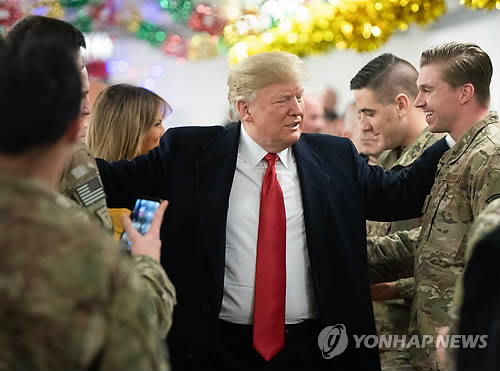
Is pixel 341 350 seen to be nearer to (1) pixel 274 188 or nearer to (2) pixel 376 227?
(1) pixel 274 188

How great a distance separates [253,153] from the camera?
2.83 metres

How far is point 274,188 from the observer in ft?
8.95

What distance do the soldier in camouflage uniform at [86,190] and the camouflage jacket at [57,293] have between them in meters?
0.37

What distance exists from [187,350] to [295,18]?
226 centimetres

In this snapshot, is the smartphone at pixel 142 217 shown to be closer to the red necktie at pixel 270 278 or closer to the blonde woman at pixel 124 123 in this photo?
Answer: the red necktie at pixel 270 278

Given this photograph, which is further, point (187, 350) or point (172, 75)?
point (172, 75)

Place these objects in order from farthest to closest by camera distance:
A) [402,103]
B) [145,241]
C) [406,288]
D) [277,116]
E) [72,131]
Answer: [402,103]
[406,288]
[277,116]
[145,241]
[72,131]

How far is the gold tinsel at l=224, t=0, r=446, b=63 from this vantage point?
360 cm

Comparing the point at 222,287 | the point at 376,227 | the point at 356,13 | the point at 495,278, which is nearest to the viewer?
the point at 495,278

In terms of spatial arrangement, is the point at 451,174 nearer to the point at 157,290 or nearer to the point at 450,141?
the point at 450,141

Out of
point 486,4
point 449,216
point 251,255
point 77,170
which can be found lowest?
point 251,255

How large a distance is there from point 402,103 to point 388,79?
144 mm

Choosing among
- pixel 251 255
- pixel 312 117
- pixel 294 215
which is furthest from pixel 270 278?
pixel 312 117

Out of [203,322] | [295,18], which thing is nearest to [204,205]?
[203,322]
